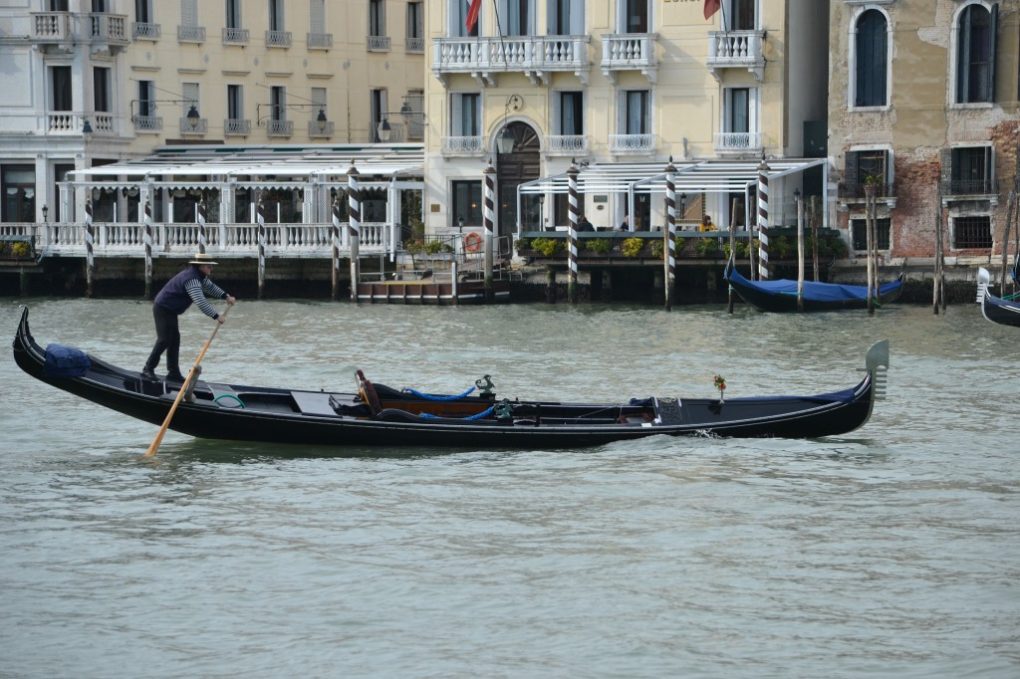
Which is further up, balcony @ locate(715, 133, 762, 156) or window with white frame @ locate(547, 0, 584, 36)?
window with white frame @ locate(547, 0, 584, 36)

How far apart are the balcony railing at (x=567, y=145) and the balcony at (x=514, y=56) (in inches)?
38.9

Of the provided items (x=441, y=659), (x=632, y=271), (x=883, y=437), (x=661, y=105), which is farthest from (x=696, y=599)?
(x=661, y=105)

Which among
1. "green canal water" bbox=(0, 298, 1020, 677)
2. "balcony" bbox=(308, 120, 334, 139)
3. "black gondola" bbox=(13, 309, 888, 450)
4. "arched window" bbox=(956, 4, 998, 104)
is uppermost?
"arched window" bbox=(956, 4, 998, 104)

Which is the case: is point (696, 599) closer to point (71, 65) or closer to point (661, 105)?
point (661, 105)

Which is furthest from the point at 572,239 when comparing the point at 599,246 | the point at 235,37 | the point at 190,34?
the point at 190,34

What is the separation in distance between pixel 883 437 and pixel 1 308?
758 inches

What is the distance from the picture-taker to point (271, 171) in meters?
34.1

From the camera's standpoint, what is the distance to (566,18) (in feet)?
111

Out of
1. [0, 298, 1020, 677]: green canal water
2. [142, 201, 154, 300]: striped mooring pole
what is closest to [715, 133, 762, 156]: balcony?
[142, 201, 154, 300]: striped mooring pole

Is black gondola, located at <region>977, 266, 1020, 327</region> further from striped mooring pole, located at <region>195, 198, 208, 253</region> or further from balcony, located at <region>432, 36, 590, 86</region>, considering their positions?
striped mooring pole, located at <region>195, 198, 208, 253</region>

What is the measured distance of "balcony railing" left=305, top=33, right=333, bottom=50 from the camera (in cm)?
3850

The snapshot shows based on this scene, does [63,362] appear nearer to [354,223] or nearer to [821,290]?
[821,290]

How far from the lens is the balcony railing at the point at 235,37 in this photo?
38.1m

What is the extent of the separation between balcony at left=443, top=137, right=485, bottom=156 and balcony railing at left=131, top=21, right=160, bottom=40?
22.5 ft
